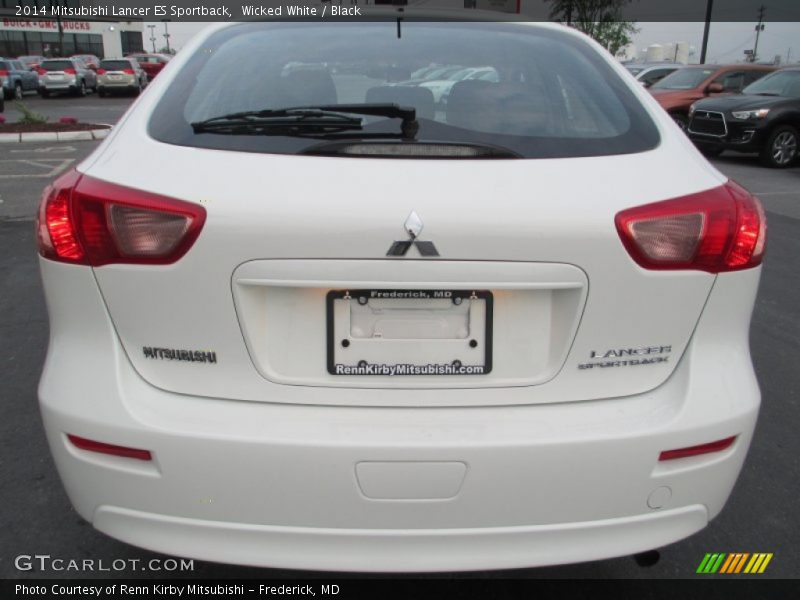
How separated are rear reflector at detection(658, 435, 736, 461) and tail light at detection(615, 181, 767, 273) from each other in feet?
1.44

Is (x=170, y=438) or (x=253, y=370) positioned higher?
(x=253, y=370)

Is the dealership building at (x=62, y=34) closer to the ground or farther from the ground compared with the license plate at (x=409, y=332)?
closer to the ground

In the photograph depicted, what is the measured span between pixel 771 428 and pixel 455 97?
226 cm

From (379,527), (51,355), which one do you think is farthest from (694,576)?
(51,355)

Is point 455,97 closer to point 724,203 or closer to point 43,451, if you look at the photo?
point 724,203

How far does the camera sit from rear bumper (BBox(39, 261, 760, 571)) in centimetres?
173

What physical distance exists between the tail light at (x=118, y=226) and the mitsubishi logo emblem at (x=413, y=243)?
45 cm

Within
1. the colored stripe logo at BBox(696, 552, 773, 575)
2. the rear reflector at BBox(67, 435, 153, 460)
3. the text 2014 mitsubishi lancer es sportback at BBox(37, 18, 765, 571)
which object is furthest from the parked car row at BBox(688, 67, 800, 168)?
the rear reflector at BBox(67, 435, 153, 460)

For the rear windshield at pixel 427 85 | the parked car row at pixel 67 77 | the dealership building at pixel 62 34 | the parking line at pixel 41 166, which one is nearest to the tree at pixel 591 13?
the parked car row at pixel 67 77

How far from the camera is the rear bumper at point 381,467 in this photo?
1.73 metres

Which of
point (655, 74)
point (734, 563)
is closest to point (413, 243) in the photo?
point (734, 563)

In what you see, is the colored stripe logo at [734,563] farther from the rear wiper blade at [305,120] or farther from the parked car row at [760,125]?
the parked car row at [760,125]

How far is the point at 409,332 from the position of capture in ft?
5.86

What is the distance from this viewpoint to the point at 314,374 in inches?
70.6
